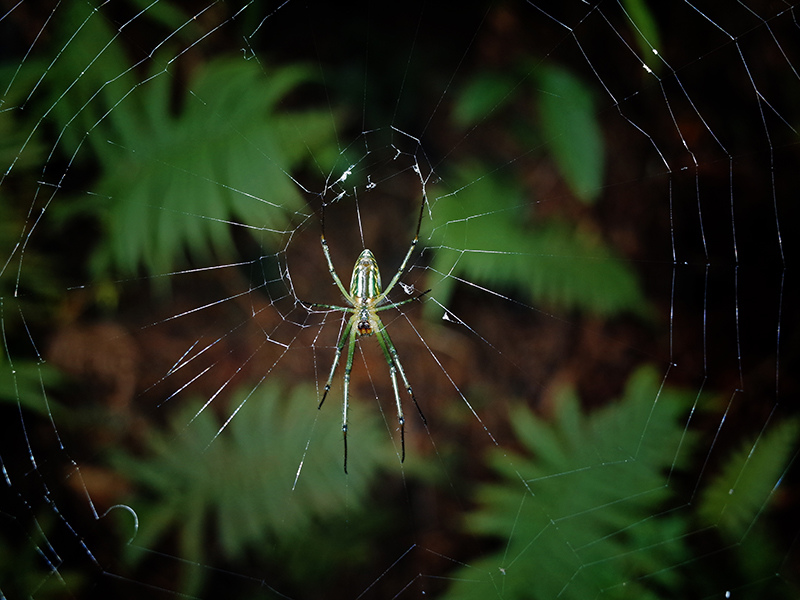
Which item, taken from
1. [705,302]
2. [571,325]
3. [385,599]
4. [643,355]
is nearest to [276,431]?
[385,599]

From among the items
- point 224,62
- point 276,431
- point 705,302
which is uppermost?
point 224,62

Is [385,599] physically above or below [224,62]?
below

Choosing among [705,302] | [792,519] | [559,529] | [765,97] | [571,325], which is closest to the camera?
[559,529]

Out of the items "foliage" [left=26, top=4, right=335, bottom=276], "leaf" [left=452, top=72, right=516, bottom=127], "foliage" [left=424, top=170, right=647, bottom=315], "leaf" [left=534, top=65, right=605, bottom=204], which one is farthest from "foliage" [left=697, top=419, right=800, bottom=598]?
"foliage" [left=26, top=4, right=335, bottom=276]

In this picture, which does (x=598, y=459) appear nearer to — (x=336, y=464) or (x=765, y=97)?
(x=336, y=464)

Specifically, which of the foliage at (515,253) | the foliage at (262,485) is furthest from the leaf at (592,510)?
the foliage at (262,485)

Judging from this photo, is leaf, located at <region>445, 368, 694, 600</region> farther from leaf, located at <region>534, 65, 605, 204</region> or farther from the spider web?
leaf, located at <region>534, 65, 605, 204</region>
